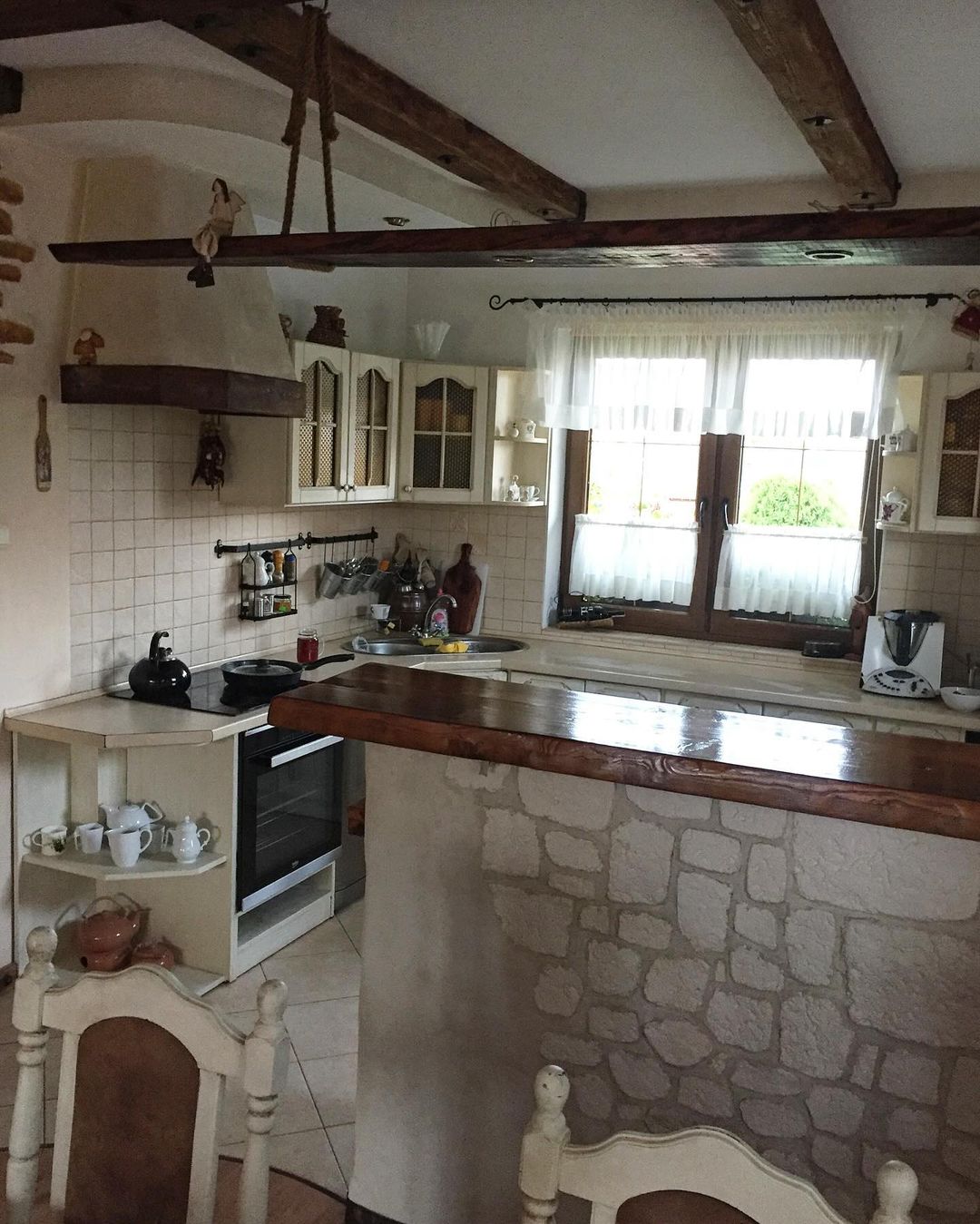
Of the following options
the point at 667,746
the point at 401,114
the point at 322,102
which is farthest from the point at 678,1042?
the point at 401,114

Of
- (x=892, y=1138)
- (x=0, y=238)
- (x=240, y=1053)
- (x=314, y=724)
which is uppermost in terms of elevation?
(x=0, y=238)

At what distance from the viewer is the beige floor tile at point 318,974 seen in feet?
11.9

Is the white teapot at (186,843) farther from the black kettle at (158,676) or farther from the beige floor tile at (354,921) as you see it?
the beige floor tile at (354,921)

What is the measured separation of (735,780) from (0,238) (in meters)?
2.66

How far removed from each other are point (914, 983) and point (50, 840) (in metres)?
2.63

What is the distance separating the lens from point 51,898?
144 inches

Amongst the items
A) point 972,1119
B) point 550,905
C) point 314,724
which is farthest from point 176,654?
point 972,1119

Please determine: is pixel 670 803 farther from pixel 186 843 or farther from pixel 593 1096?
pixel 186 843

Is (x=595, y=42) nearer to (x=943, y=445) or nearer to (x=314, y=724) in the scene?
(x=314, y=724)

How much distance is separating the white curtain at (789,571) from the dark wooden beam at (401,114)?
1.61m

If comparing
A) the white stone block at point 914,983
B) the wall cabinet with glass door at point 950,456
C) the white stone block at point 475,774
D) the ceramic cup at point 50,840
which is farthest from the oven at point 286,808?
the wall cabinet with glass door at point 950,456

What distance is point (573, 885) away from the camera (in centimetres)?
212

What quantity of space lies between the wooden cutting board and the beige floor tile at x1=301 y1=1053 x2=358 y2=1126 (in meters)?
2.27

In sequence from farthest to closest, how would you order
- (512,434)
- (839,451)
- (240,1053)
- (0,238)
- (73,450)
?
(512,434) < (839,451) < (73,450) < (0,238) < (240,1053)
